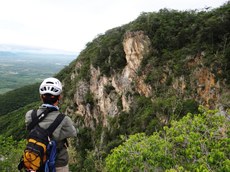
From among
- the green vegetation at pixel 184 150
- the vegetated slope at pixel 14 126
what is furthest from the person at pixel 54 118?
the vegetated slope at pixel 14 126

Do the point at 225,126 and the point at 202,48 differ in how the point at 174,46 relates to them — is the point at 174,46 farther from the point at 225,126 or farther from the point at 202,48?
the point at 225,126

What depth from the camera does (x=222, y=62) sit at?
25.5 metres

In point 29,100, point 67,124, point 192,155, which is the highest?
point 67,124

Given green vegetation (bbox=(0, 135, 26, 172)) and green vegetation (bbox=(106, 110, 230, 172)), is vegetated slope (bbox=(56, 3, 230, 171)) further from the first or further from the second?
green vegetation (bbox=(106, 110, 230, 172))

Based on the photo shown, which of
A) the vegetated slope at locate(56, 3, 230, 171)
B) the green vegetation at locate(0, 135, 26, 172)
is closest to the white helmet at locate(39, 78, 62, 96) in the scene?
the green vegetation at locate(0, 135, 26, 172)

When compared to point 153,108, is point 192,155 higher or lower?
higher

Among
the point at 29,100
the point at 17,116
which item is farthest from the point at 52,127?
the point at 29,100

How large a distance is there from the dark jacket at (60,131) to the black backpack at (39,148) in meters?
0.07

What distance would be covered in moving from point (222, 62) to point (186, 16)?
11306 millimetres

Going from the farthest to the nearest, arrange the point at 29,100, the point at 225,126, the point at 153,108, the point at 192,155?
the point at 29,100
the point at 153,108
the point at 225,126
the point at 192,155

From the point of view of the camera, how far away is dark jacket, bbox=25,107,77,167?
4.70 meters

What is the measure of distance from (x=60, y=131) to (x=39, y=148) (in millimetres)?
480

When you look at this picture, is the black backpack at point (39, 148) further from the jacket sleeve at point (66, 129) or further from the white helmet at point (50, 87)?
the white helmet at point (50, 87)

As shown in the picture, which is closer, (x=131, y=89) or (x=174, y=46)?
(x=174, y=46)
